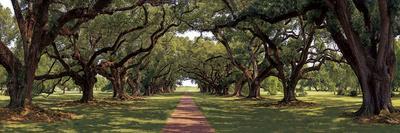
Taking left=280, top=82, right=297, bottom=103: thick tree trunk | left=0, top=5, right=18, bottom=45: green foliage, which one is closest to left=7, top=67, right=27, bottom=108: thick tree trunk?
left=280, top=82, right=297, bottom=103: thick tree trunk

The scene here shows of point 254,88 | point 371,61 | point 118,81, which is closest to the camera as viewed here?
point 371,61

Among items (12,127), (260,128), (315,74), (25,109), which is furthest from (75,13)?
(315,74)

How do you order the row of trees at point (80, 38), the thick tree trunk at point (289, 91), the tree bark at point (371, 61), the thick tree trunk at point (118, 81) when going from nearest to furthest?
the tree bark at point (371, 61) < the row of trees at point (80, 38) < the thick tree trunk at point (289, 91) < the thick tree trunk at point (118, 81)

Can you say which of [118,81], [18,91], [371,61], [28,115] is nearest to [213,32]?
[118,81]

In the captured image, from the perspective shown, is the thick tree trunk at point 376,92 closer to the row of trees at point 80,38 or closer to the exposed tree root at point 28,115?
the row of trees at point 80,38

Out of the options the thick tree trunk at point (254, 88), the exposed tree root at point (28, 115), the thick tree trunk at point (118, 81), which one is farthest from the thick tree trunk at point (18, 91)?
the thick tree trunk at point (254, 88)

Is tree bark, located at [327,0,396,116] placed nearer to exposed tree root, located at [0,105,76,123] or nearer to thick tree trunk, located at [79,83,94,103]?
exposed tree root, located at [0,105,76,123]

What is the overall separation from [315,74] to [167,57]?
66.0 ft

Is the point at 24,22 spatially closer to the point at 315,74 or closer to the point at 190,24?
the point at 190,24

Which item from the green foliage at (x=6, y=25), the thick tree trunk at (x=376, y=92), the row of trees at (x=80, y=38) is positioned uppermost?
the green foliage at (x=6, y=25)

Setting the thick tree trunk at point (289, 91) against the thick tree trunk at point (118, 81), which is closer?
the thick tree trunk at point (289, 91)

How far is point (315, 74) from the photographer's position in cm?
5909

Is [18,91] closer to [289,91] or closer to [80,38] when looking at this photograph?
[80,38]

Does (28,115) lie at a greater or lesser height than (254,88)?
lesser
